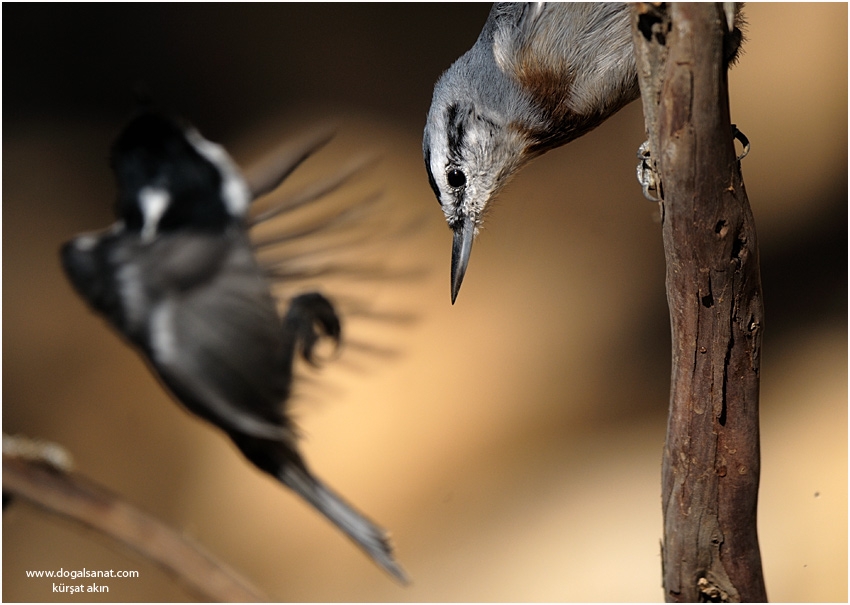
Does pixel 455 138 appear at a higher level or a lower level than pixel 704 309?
higher

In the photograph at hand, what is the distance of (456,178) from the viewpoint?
3.47 ft

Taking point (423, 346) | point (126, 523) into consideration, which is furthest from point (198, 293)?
point (423, 346)

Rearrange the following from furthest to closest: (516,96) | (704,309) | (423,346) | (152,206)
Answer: (423,346) → (152,206) → (516,96) → (704,309)

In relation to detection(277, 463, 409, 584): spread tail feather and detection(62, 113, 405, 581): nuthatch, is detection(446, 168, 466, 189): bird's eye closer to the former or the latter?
detection(62, 113, 405, 581): nuthatch

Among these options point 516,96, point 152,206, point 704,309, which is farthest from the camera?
point 152,206

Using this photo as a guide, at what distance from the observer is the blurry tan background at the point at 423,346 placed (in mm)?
1729

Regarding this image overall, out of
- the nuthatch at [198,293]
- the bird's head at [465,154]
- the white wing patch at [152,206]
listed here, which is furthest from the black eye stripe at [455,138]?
the white wing patch at [152,206]

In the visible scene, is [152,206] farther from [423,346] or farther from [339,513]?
[423,346]

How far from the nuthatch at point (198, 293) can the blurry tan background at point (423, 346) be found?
445 mm

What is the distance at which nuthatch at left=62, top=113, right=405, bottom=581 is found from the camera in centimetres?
115

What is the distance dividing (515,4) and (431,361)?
3.30 ft

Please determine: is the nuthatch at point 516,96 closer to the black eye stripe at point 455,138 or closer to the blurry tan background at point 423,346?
the black eye stripe at point 455,138

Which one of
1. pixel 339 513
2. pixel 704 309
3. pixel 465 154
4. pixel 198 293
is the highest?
pixel 465 154

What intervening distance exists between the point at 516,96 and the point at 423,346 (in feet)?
3.04
